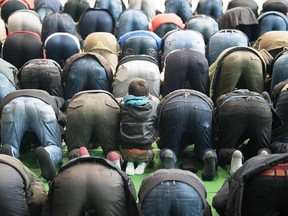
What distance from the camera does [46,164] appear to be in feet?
12.3

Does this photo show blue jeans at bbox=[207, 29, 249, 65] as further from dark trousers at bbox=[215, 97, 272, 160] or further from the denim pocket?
the denim pocket

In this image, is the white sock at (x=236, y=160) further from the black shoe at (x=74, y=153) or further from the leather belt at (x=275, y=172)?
the black shoe at (x=74, y=153)

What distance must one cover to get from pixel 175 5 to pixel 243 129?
460 cm

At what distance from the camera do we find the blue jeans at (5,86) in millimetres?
4748

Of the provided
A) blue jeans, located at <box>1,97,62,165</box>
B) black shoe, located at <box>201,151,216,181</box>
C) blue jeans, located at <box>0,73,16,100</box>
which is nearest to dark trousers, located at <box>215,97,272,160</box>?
black shoe, located at <box>201,151,216,181</box>

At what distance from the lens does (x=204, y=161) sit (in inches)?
154

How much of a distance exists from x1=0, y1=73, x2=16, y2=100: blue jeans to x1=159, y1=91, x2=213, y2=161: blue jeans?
159 cm

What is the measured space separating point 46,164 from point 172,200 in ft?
4.12

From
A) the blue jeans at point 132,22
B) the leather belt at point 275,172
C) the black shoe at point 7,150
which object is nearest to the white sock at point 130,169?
the black shoe at point 7,150

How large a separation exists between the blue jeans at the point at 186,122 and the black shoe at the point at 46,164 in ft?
2.94

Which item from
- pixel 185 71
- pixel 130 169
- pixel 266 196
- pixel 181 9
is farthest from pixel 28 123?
pixel 181 9

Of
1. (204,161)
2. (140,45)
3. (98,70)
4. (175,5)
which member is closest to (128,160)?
(204,161)

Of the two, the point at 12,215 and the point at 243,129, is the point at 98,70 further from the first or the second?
the point at 12,215

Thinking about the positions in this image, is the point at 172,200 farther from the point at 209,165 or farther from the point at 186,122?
the point at 186,122
